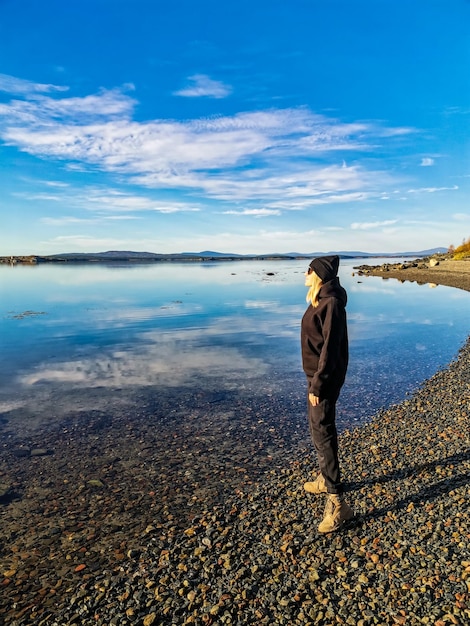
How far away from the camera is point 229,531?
6910 mm

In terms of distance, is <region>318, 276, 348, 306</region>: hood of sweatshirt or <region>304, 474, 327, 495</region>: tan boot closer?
<region>318, 276, 348, 306</region>: hood of sweatshirt

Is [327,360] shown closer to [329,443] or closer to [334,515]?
[329,443]

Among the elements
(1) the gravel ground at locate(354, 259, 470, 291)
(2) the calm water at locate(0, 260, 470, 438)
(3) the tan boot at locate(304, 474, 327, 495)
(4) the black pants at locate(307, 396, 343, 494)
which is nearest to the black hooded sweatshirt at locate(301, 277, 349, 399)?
(4) the black pants at locate(307, 396, 343, 494)

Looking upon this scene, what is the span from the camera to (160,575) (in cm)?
596

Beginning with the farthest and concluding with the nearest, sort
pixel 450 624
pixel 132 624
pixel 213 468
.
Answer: pixel 213 468 → pixel 132 624 → pixel 450 624

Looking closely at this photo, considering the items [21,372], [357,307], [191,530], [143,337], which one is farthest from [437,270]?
[191,530]

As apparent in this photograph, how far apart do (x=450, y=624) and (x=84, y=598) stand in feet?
14.5

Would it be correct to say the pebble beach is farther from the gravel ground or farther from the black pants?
the gravel ground

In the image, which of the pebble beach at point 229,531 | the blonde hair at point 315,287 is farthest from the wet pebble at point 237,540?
the blonde hair at point 315,287

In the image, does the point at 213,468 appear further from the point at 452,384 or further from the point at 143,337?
the point at 143,337

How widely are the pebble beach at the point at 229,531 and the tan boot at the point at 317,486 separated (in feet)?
0.54

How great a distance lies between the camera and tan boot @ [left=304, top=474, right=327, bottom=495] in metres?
7.71

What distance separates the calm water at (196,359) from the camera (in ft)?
45.3

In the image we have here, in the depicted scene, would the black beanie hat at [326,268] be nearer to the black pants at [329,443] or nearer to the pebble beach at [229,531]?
the black pants at [329,443]
